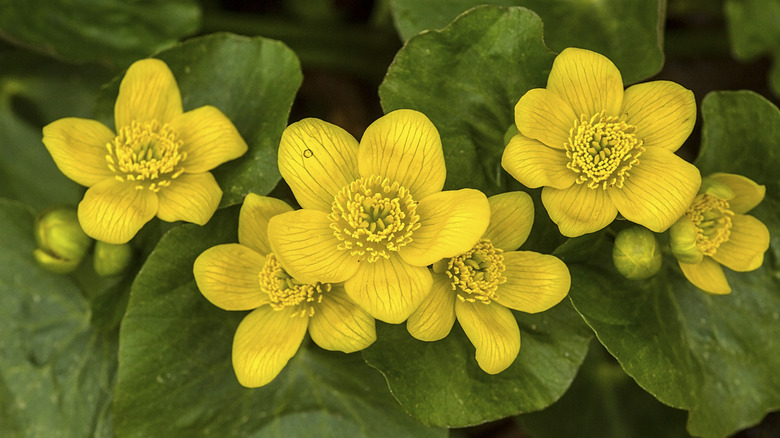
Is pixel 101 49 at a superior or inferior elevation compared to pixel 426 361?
superior

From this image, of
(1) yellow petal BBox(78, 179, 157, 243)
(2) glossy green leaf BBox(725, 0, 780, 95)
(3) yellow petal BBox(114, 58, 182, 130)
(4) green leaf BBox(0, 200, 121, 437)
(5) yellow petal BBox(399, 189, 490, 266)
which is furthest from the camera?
(2) glossy green leaf BBox(725, 0, 780, 95)

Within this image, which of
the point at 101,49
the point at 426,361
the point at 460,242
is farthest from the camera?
the point at 101,49

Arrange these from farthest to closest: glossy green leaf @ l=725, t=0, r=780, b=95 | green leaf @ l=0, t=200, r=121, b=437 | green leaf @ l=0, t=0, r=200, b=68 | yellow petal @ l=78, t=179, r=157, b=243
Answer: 1. glossy green leaf @ l=725, t=0, r=780, b=95
2. green leaf @ l=0, t=0, r=200, b=68
3. green leaf @ l=0, t=200, r=121, b=437
4. yellow petal @ l=78, t=179, r=157, b=243

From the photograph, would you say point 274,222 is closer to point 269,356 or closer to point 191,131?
point 269,356

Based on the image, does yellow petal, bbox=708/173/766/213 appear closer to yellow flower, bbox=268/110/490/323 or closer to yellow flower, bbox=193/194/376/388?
yellow flower, bbox=268/110/490/323

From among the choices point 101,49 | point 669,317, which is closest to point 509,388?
point 669,317

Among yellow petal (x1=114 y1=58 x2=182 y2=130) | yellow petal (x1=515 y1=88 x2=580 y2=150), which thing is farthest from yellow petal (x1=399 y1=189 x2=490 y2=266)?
yellow petal (x1=114 y1=58 x2=182 y2=130)
